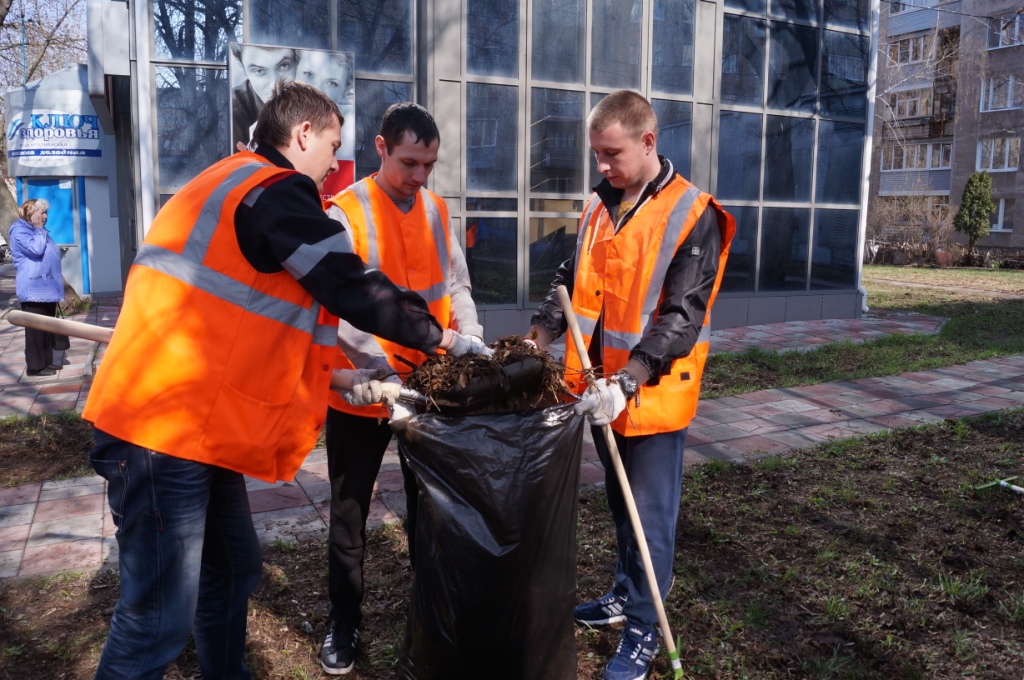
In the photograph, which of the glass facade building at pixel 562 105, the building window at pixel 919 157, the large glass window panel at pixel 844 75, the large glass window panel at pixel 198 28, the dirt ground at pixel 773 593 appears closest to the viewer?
the dirt ground at pixel 773 593

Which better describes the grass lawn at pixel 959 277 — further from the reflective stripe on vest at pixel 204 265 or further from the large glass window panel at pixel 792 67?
the reflective stripe on vest at pixel 204 265

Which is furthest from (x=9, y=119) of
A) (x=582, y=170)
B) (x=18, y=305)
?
(x=582, y=170)

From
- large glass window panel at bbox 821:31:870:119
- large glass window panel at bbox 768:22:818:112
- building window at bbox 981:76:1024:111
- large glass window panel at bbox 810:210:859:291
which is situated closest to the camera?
large glass window panel at bbox 768:22:818:112

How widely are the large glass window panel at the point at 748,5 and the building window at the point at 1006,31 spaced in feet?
81.2

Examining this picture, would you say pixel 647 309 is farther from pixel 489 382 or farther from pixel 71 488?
pixel 71 488

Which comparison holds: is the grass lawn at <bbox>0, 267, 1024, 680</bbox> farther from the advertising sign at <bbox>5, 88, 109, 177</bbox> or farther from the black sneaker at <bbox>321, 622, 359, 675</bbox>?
the advertising sign at <bbox>5, 88, 109, 177</bbox>

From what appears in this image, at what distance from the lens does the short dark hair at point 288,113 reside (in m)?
2.20

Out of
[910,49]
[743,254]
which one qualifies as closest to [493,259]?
[743,254]

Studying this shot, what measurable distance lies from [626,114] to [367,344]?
1.11m

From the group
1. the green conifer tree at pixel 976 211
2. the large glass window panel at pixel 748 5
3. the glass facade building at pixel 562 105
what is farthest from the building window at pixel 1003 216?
the large glass window panel at pixel 748 5

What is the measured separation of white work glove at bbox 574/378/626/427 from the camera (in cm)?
230

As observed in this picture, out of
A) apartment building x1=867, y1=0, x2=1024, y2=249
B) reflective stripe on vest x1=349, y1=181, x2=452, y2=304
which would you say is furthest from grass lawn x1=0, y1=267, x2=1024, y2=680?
apartment building x1=867, y1=0, x2=1024, y2=249

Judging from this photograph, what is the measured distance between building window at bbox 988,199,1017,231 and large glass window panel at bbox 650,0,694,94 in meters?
25.9

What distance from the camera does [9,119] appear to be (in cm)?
1554
